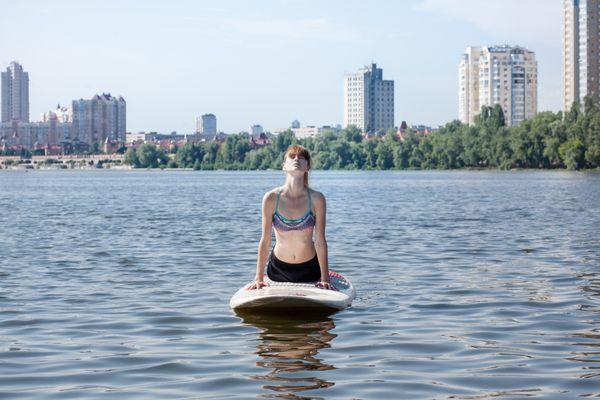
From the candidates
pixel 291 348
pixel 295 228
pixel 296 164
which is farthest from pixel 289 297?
pixel 291 348

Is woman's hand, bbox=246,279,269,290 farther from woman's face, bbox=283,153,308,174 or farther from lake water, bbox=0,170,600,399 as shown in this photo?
woman's face, bbox=283,153,308,174

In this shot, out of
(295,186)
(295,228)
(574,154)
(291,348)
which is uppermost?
(574,154)

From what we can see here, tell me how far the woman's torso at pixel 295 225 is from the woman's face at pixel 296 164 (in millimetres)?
337

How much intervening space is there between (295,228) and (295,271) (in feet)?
2.07

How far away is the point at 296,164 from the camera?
13.3 metres

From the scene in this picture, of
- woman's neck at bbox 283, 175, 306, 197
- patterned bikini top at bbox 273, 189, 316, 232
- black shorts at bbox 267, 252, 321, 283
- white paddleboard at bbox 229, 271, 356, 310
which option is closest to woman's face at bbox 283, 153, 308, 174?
woman's neck at bbox 283, 175, 306, 197

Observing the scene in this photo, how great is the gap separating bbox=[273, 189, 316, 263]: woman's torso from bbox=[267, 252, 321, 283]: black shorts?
79mm

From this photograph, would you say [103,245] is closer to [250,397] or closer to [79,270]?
[79,270]

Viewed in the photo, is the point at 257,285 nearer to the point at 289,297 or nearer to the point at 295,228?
the point at 289,297

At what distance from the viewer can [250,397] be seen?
9.41 meters

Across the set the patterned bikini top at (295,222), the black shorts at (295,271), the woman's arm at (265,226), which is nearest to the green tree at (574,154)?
the black shorts at (295,271)

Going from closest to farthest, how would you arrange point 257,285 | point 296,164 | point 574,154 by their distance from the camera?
point 296,164 → point 257,285 → point 574,154

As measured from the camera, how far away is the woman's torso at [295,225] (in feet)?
44.9

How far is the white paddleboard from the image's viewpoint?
13.6m
